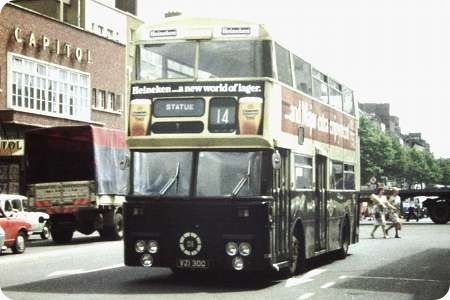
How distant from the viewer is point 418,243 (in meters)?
24.6

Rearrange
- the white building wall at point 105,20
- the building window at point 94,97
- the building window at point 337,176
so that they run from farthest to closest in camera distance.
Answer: the white building wall at point 105,20, the building window at point 94,97, the building window at point 337,176

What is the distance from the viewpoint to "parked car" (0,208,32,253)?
20281 mm

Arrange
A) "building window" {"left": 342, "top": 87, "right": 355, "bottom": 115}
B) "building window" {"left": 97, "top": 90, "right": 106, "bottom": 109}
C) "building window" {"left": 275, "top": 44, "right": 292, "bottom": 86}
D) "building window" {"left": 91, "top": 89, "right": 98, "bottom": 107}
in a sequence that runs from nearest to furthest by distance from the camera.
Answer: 1. "building window" {"left": 275, "top": 44, "right": 292, "bottom": 86}
2. "building window" {"left": 342, "top": 87, "right": 355, "bottom": 115}
3. "building window" {"left": 91, "top": 89, "right": 98, "bottom": 107}
4. "building window" {"left": 97, "top": 90, "right": 106, "bottom": 109}

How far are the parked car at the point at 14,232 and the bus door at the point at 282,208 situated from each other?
9296 mm

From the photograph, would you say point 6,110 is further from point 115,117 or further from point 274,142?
point 274,142

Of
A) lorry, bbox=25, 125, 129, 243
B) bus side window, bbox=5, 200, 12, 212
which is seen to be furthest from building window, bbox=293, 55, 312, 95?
bus side window, bbox=5, 200, 12, 212

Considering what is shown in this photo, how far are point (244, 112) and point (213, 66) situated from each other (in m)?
0.94

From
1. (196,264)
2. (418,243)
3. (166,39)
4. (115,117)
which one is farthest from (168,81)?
(115,117)

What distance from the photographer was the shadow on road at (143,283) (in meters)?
12.3

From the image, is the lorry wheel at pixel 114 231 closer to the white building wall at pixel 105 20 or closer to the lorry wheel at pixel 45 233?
the lorry wheel at pixel 45 233

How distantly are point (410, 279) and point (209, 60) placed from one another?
5.11 meters

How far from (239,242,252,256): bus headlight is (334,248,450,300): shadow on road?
5.44 feet

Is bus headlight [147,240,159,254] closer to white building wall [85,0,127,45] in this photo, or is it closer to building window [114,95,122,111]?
building window [114,95,122,111]

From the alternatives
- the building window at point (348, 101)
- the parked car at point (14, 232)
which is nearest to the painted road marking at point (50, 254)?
the parked car at point (14, 232)
